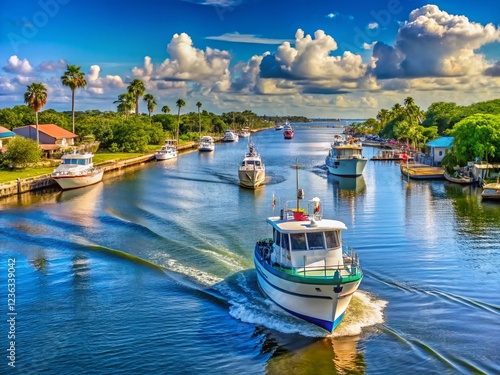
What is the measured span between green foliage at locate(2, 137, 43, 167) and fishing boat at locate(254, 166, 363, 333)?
184ft

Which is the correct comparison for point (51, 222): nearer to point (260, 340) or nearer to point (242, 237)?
point (242, 237)

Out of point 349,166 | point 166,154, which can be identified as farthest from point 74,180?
point 166,154

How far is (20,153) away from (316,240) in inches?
2348

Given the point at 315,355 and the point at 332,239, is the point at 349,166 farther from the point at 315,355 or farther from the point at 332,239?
the point at 315,355

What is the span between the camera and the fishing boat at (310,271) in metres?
23.0

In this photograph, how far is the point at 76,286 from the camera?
96.9ft

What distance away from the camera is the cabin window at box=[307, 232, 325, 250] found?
82.6 feet

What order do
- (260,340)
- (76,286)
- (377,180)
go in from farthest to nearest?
(377,180)
(76,286)
(260,340)

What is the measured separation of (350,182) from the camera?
243 feet

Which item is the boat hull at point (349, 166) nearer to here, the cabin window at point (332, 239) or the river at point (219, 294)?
the river at point (219, 294)

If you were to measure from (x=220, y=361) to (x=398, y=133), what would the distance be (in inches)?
5140

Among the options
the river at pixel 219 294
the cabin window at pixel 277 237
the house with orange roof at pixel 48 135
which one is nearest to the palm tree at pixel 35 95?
the house with orange roof at pixel 48 135

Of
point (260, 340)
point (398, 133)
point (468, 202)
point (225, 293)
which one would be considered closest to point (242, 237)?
point (225, 293)

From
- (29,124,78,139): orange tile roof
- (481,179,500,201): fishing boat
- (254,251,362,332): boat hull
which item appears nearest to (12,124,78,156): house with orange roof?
(29,124,78,139): orange tile roof
